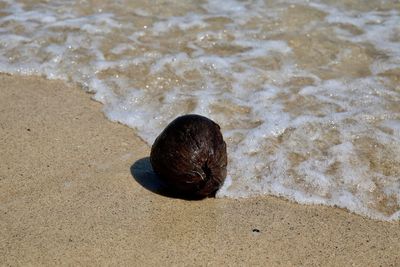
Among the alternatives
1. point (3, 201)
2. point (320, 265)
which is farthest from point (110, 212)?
point (320, 265)

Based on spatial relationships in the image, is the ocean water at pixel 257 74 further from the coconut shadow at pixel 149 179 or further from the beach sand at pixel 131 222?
the coconut shadow at pixel 149 179

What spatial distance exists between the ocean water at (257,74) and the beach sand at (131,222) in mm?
215

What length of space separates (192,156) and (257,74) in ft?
6.38

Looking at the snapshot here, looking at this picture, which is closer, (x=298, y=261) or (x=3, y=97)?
(x=298, y=261)

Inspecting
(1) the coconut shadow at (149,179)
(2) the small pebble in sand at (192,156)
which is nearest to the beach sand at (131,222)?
(1) the coconut shadow at (149,179)

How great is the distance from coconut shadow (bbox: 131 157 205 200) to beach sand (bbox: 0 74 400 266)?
0.01 m

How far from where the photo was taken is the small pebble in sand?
10.9 ft

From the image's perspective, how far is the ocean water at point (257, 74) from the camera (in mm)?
3865

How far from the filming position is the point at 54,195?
139 inches

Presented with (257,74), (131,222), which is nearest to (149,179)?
(131,222)

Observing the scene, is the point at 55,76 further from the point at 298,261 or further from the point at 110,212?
the point at 298,261

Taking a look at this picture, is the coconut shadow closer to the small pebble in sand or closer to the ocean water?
the small pebble in sand

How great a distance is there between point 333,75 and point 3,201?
117 inches

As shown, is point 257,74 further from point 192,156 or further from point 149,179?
point 192,156
